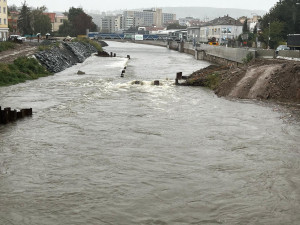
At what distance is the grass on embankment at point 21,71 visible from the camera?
33.9 m

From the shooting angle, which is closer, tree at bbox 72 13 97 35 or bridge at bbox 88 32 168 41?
bridge at bbox 88 32 168 41

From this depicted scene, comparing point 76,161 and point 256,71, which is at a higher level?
point 256,71

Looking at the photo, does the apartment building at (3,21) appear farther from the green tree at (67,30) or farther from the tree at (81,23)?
the tree at (81,23)

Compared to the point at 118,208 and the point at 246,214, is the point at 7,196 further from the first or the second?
the point at 246,214

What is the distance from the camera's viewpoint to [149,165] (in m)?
13.6

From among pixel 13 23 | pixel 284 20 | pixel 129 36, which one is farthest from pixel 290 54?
pixel 129 36

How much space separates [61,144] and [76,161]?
7.36ft

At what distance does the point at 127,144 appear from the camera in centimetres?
1599

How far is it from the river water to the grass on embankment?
10.2 metres

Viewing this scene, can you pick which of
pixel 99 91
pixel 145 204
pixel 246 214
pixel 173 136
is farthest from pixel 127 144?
pixel 99 91

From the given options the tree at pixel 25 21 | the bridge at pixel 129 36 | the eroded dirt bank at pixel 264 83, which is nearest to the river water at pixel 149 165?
A: the eroded dirt bank at pixel 264 83

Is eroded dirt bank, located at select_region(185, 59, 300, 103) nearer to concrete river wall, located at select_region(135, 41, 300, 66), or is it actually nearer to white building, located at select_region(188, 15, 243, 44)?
concrete river wall, located at select_region(135, 41, 300, 66)

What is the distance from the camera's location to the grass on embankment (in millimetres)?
33856

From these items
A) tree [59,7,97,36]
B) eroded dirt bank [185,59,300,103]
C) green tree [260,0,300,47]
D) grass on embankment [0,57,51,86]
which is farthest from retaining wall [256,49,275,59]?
tree [59,7,97,36]
